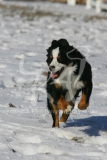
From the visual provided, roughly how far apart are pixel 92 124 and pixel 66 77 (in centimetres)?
75

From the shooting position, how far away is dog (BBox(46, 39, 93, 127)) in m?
5.75

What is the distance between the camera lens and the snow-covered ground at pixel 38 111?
4.75 metres

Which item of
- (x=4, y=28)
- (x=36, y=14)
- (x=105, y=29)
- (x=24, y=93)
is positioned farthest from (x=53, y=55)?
(x=36, y=14)

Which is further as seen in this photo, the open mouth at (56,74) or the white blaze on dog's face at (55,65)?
the open mouth at (56,74)

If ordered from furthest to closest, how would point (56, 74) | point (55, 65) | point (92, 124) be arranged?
point (92, 124), point (56, 74), point (55, 65)

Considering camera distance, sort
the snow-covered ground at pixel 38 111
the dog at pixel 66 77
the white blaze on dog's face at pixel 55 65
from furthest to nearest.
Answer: the dog at pixel 66 77
the white blaze on dog's face at pixel 55 65
the snow-covered ground at pixel 38 111

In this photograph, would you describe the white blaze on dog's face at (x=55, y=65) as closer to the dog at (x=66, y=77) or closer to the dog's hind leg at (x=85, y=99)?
the dog at (x=66, y=77)

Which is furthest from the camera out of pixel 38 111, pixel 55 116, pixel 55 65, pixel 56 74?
pixel 38 111

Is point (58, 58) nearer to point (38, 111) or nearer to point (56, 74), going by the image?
point (56, 74)

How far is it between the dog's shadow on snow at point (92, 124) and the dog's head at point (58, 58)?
2.45 feet

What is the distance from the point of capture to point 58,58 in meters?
5.68

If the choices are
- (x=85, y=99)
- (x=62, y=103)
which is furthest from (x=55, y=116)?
(x=85, y=99)

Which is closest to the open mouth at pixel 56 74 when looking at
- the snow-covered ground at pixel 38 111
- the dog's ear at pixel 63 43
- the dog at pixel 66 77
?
the dog at pixel 66 77

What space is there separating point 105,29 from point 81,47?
5.11 meters
